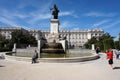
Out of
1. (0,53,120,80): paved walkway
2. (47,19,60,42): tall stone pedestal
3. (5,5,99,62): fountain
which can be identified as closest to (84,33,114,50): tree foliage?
(5,5,99,62): fountain

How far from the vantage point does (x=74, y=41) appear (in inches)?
5295

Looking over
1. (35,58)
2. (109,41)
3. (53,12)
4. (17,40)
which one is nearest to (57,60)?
(35,58)

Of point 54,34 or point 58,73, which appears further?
→ point 54,34

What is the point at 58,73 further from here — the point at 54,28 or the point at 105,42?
the point at 105,42

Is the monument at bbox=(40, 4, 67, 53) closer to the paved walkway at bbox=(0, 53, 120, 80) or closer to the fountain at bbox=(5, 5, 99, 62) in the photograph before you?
the fountain at bbox=(5, 5, 99, 62)

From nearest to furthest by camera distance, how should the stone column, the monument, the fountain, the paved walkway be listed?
the paved walkway < the fountain < the monument < the stone column

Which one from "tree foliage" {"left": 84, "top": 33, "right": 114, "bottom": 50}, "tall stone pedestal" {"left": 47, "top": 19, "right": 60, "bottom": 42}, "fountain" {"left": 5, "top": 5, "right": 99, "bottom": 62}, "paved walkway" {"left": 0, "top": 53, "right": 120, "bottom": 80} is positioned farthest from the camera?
"tree foliage" {"left": 84, "top": 33, "right": 114, "bottom": 50}

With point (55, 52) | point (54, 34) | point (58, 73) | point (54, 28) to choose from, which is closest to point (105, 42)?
point (54, 34)

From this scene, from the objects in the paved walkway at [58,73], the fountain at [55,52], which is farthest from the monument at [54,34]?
the paved walkway at [58,73]

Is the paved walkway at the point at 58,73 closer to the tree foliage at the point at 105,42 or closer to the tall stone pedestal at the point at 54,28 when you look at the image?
the tall stone pedestal at the point at 54,28

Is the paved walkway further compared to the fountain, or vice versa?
the fountain

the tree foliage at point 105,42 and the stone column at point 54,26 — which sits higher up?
the stone column at point 54,26

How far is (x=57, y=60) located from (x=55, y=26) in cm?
2124

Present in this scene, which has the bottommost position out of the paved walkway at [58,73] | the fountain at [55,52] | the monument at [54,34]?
the paved walkway at [58,73]
